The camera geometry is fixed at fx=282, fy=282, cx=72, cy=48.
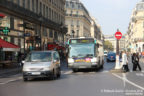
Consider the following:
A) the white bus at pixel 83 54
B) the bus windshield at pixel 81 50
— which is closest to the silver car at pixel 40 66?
the white bus at pixel 83 54

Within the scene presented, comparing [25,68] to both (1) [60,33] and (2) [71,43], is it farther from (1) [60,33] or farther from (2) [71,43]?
(1) [60,33]

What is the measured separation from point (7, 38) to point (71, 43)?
42.5ft

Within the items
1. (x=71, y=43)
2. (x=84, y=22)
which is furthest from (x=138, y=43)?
(x=71, y=43)

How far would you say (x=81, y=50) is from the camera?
71.6ft

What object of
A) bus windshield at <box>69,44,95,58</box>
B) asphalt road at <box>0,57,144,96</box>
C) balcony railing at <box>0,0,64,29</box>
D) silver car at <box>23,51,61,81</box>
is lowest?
asphalt road at <box>0,57,144,96</box>

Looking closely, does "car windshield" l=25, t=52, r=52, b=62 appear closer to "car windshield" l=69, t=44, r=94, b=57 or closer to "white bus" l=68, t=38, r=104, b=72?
"white bus" l=68, t=38, r=104, b=72

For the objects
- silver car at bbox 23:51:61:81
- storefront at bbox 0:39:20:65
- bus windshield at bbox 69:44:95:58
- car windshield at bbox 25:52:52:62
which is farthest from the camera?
storefront at bbox 0:39:20:65

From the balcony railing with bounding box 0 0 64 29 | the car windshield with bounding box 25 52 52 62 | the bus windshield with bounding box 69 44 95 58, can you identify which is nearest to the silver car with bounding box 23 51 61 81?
the car windshield with bounding box 25 52 52 62

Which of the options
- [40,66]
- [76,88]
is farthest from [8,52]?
[76,88]

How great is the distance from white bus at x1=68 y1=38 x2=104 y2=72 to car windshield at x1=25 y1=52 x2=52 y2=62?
5.11 meters

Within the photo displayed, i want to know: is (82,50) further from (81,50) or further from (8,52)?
(8,52)

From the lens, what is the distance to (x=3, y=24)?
31984 millimetres

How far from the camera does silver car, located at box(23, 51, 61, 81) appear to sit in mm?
14938

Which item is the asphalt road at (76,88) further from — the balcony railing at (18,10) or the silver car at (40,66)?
the balcony railing at (18,10)
